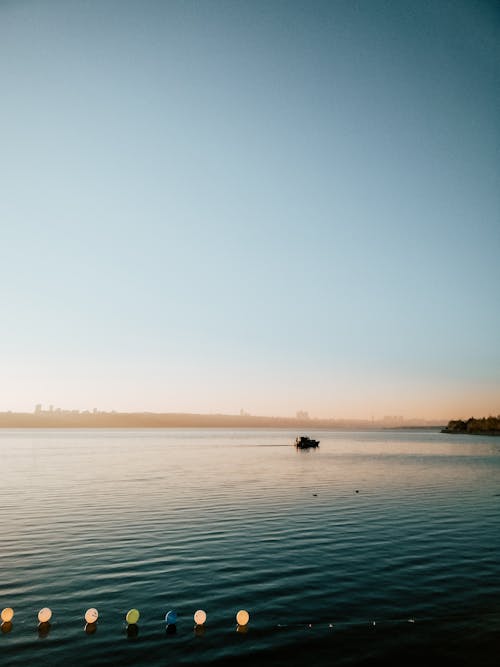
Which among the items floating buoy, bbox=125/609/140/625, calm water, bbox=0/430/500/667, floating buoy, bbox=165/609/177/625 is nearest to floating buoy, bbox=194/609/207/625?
calm water, bbox=0/430/500/667

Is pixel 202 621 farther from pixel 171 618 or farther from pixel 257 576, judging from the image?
pixel 257 576

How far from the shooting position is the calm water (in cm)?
1329

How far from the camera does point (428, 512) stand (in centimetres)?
3581

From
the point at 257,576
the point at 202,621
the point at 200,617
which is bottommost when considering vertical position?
the point at 257,576

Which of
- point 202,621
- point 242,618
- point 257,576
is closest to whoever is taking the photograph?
point 242,618

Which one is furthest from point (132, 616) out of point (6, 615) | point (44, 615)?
point (6, 615)

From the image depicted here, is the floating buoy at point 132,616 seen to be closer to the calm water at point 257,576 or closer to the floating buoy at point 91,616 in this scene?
the calm water at point 257,576

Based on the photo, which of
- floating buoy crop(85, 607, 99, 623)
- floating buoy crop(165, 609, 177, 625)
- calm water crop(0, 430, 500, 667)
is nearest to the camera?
calm water crop(0, 430, 500, 667)

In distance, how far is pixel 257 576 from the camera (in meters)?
19.6

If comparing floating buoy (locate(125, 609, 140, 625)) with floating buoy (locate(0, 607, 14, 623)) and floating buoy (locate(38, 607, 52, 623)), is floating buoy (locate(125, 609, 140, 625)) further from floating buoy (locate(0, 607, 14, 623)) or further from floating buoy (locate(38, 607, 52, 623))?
floating buoy (locate(0, 607, 14, 623))

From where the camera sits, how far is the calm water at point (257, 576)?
13.3 m

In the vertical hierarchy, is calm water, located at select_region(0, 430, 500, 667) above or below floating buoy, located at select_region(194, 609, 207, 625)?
below

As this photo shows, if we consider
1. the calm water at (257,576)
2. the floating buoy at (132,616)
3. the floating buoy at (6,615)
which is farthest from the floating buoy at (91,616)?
the floating buoy at (6,615)

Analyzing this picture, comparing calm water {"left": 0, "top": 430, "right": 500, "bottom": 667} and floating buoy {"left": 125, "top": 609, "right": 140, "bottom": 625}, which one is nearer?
calm water {"left": 0, "top": 430, "right": 500, "bottom": 667}
